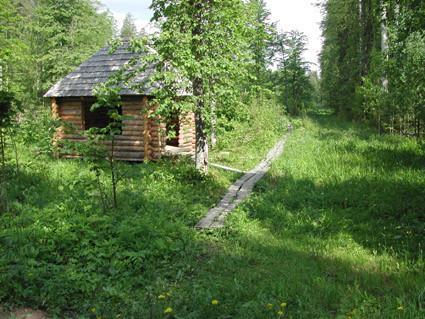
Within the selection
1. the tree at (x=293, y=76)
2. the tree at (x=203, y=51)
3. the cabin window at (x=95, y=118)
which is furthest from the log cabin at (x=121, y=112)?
the tree at (x=293, y=76)

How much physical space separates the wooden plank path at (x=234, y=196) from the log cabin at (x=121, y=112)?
3.25m

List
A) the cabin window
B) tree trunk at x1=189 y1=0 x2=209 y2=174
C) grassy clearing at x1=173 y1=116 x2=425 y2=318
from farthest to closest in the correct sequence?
the cabin window
tree trunk at x1=189 y1=0 x2=209 y2=174
grassy clearing at x1=173 y1=116 x2=425 y2=318

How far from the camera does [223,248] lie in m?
6.43

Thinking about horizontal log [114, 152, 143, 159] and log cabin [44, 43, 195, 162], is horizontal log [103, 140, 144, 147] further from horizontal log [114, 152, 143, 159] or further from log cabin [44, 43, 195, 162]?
horizontal log [114, 152, 143, 159]

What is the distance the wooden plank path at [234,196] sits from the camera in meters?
7.69

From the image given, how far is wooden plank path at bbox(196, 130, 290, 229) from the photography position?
7694 mm

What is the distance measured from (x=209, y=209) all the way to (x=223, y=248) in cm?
231

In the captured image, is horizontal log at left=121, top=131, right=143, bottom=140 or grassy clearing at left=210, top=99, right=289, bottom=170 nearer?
horizontal log at left=121, top=131, right=143, bottom=140

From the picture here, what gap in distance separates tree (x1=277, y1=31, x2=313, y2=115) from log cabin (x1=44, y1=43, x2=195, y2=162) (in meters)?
24.3

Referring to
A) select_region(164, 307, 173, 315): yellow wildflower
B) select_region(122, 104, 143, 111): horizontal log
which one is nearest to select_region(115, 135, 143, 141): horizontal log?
select_region(122, 104, 143, 111): horizontal log

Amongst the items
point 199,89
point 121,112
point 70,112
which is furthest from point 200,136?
point 70,112

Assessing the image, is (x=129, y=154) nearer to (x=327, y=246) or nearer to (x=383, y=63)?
(x=327, y=246)

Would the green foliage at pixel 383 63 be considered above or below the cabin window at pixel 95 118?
above

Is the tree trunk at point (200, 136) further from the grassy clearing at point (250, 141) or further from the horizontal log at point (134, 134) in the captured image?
the horizontal log at point (134, 134)
